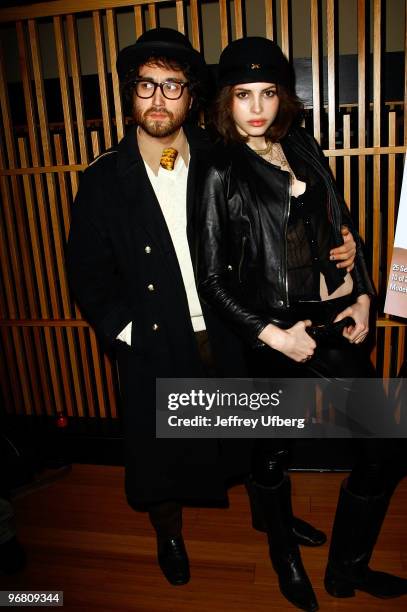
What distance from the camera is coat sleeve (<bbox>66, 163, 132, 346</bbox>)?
6.19 feet

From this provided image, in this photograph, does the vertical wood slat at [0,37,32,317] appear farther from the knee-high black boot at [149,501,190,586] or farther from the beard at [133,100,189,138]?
the knee-high black boot at [149,501,190,586]

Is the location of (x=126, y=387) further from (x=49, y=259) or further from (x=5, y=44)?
(x=5, y=44)

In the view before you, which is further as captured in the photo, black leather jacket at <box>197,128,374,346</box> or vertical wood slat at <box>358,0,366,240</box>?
vertical wood slat at <box>358,0,366,240</box>

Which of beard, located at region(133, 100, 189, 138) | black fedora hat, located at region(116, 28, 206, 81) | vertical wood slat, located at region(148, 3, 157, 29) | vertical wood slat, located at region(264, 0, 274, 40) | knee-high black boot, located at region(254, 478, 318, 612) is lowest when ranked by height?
knee-high black boot, located at region(254, 478, 318, 612)

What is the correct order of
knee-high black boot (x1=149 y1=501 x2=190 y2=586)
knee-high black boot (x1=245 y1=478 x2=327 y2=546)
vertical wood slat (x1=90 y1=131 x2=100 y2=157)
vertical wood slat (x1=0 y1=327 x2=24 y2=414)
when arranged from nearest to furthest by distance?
knee-high black boot (x1=149 y1=501 x2=190 y2=586) < knee-high black boot (x1=245 y1=478 x2=327 y2=546) < vertical wood slat (x1=90 y1=131 x2=100 y2=157) < vertical wood slat (x1=0 y1=327 x2=24 y2=414)

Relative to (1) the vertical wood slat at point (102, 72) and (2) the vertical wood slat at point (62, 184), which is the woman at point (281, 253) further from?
(2) the vertical wood slat at point (62, 184)

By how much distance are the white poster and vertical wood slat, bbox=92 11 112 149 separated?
4.66 feet

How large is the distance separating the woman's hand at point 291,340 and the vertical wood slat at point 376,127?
1.04 m

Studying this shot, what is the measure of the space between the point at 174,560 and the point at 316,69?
2.21 meters

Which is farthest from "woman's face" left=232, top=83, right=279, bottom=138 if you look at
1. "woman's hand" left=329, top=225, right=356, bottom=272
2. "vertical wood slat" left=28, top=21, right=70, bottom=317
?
"vertical wood slat" left=28, top=21, right=70, bottom=317

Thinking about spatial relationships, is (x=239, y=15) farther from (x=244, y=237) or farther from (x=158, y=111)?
(x=244, y=237)

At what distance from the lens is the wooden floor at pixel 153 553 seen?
1923mm

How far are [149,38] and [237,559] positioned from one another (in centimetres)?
208

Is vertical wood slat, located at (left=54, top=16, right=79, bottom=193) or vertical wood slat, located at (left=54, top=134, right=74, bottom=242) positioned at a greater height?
vertical wood slat, located at (left=54, top=16, right=79, bottom=193)
